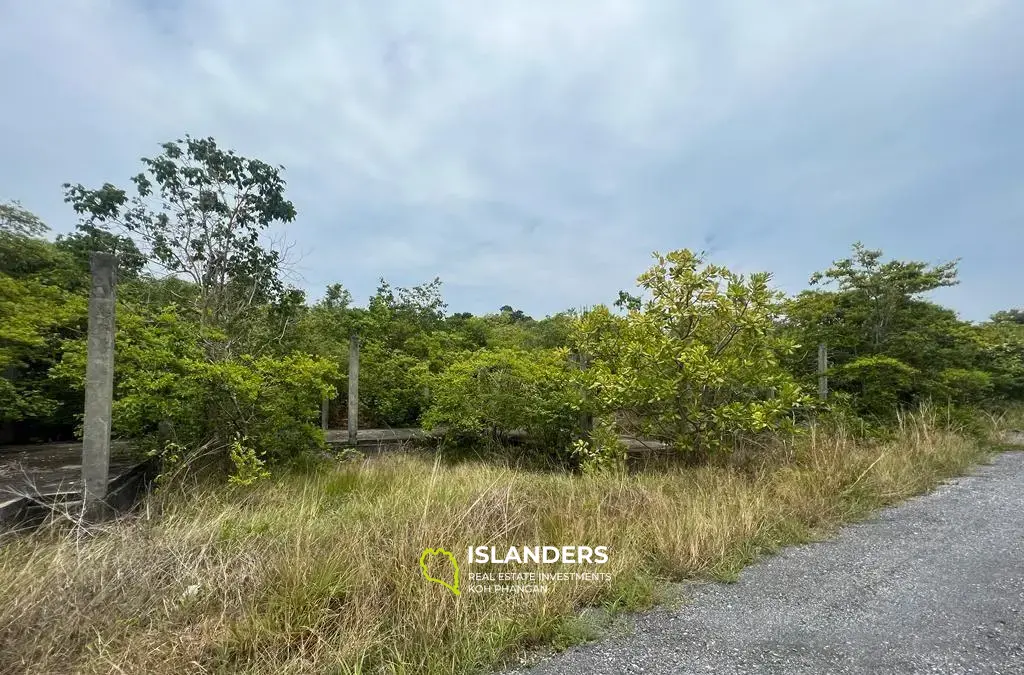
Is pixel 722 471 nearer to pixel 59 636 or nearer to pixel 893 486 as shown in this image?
pixel 893 486

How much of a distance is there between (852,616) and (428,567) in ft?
7.24

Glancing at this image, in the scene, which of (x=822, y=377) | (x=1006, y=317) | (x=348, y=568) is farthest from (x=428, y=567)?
(x=1006, y=317)

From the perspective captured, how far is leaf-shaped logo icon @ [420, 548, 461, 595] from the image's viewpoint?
7.89ft

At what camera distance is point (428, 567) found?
2.53m

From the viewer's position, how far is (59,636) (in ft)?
6.26

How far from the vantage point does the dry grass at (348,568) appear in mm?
1937

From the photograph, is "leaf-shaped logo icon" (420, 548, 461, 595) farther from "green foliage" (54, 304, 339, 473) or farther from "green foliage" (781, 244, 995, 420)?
"green foliage" (781, 244, 995, 420)

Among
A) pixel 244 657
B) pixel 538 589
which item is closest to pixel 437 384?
pixel 538 589

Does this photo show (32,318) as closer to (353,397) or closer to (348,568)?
(353,397)

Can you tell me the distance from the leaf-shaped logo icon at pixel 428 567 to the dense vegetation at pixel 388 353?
224cm

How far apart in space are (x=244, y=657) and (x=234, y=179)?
636 cm

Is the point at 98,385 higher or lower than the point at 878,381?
higher

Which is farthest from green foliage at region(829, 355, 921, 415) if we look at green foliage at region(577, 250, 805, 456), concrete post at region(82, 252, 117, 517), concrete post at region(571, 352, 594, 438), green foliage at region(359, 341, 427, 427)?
concrete post at region(82, 252, 117, 517)

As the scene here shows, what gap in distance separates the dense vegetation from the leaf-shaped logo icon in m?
2.24
